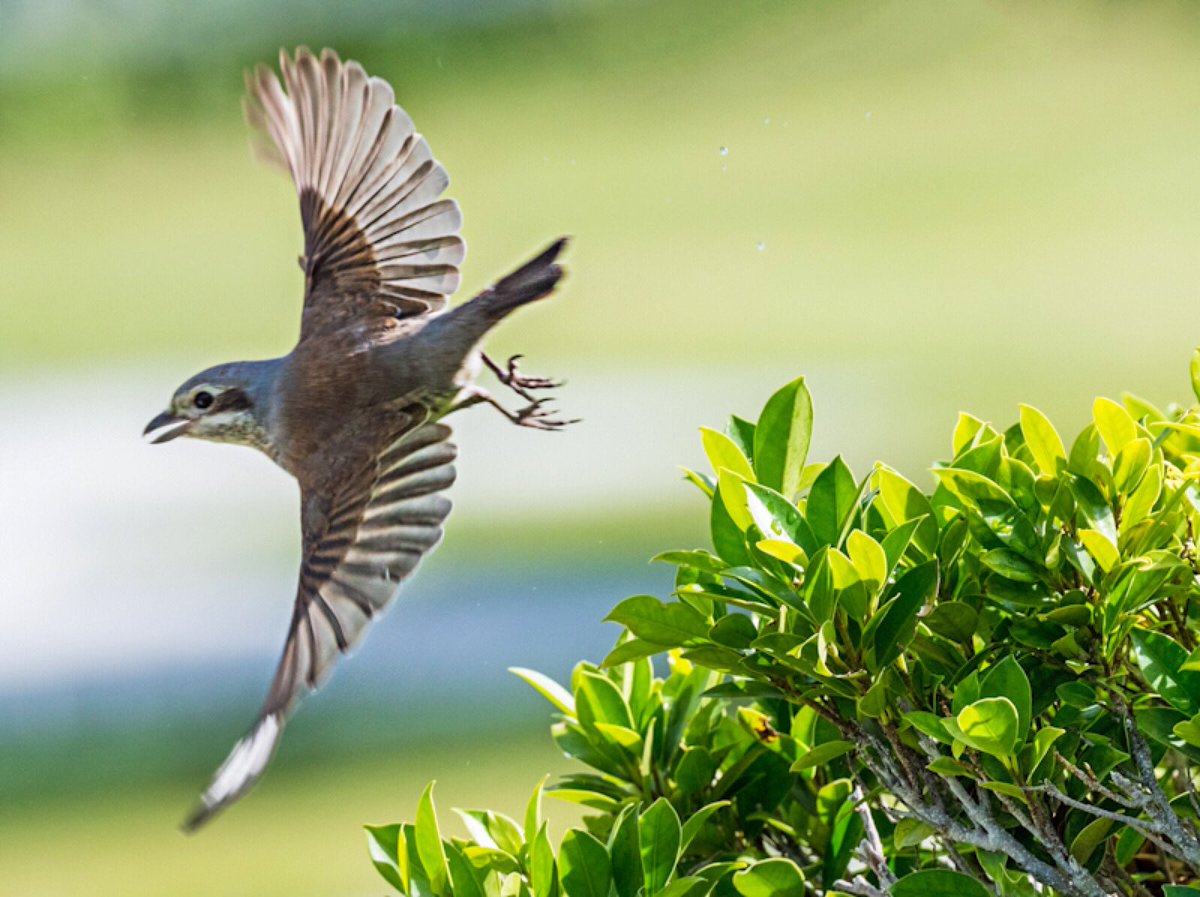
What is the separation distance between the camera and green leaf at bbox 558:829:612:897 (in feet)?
1.59

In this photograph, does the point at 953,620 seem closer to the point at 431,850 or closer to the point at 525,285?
the point at 431,850

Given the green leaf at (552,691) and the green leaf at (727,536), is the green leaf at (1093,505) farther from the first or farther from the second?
the green leaf at (552,691)

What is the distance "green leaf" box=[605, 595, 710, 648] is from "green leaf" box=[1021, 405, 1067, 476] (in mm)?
131

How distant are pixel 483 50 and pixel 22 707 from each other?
242cm

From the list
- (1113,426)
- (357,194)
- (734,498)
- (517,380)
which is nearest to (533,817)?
(734,498)

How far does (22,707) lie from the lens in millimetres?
2906

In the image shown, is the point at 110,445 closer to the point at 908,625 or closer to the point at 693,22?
the point at 693,22

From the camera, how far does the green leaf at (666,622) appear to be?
490mm

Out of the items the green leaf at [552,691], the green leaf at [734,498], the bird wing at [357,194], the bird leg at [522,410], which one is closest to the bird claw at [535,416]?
the bird leg at [522,410]

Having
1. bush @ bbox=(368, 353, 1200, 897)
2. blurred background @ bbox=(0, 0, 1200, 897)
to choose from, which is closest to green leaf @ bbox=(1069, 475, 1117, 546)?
bush @ bbox=(368, 353, 1200, 897)

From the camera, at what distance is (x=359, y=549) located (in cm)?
88

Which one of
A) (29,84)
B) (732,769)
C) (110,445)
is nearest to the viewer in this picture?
(732,769)

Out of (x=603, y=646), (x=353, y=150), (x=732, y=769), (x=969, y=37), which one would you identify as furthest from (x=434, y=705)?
(x=969, y=37)

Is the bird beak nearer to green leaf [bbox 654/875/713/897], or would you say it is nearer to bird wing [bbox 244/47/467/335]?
bird wing [bbox 244/47/467/335]
